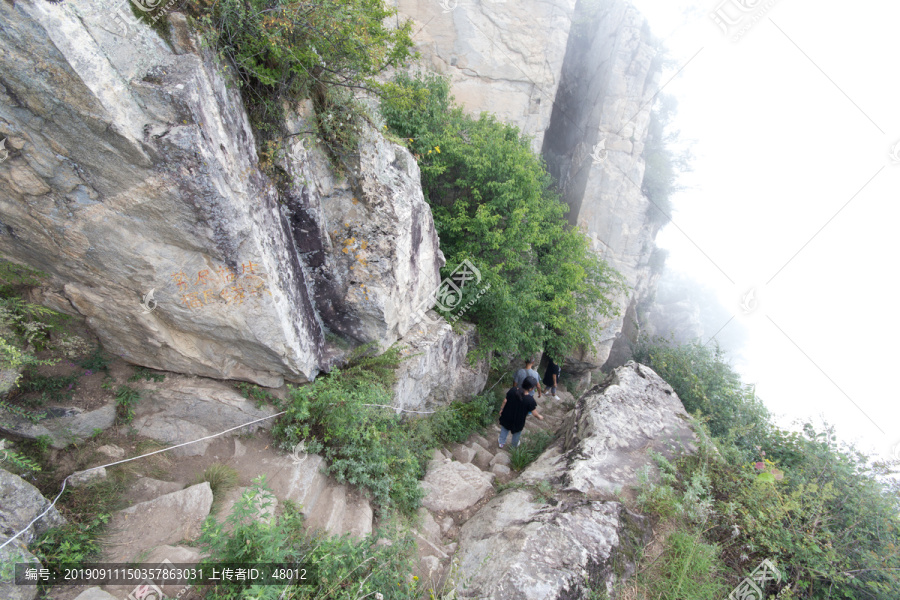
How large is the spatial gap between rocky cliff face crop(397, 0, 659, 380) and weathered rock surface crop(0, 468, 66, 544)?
11665 mm

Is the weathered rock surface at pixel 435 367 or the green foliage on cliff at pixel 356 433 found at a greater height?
the green foliage on cliff at pixel 356 433

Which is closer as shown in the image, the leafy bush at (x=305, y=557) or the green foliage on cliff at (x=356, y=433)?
the leafy bush at (x=305, y=557)

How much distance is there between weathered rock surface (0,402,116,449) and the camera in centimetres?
352

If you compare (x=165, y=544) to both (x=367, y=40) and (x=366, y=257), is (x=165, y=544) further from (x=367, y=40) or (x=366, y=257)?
(x=367, y=40)

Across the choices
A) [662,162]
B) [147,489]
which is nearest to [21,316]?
[147,489]

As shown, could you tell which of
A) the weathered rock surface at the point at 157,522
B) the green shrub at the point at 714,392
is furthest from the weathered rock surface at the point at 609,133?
the weathered rock surface at the point at 157,522

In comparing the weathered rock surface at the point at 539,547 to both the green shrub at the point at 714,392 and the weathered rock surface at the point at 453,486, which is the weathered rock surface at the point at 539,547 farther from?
the green shrub at the point at 714,392

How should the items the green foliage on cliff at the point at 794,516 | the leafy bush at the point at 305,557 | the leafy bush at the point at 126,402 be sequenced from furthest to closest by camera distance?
the leafy bush at the point at 126,402 → the green foliage on cliff at the point at 794,516 → the leafy bush at the point at 305,557

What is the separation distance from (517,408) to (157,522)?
4997mm

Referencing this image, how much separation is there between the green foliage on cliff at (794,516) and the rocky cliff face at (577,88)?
7.36 metres

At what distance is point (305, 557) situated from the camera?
2.99 meters

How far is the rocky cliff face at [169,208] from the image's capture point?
2.88 meters

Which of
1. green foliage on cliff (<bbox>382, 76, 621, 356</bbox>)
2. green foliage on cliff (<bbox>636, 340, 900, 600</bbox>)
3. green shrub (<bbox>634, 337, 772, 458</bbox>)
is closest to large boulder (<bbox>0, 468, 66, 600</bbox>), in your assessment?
green foliage on cliff (<bbox>636, 340, 900, 600</bbox>)

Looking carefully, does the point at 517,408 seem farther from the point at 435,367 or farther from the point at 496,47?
the point at 496,47
